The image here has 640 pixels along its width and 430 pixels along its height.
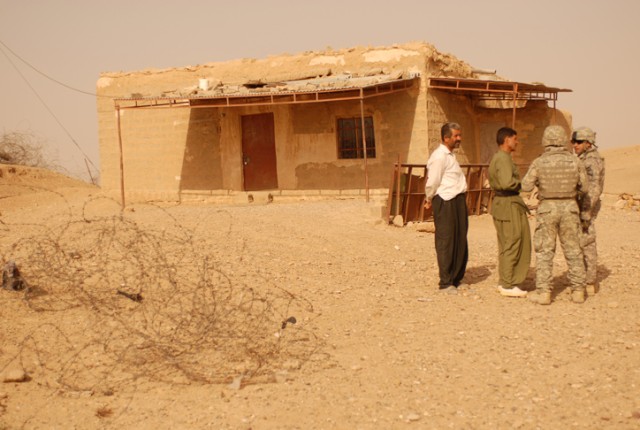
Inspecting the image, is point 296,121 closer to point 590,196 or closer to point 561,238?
point 590,196

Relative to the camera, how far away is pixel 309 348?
519 centimetres

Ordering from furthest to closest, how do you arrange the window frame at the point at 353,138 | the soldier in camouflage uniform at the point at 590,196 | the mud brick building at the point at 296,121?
the window frame at the point at 353,138
the mud brick building at the point at 296,121
the soldier in camouflage uniform at the point at 590,196

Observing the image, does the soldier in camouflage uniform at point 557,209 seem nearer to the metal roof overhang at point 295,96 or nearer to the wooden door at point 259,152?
the metal roof overhang at point 295,96

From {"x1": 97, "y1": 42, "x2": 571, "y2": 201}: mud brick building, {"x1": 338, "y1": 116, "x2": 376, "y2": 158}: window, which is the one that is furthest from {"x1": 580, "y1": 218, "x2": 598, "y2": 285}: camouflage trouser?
{"x1": 338, "y1": 116, "x2": 376, "y2": 158}: window

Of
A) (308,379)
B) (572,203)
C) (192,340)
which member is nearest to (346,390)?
(308,379)

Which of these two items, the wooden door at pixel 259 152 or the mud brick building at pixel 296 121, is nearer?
the mud brick building at pixel 296 121

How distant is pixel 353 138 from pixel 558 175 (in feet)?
30.2

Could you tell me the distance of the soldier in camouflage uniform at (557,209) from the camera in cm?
599

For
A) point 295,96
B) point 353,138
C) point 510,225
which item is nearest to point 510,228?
point 510,225

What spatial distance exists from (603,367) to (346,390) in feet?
5.37

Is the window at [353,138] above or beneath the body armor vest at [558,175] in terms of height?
above

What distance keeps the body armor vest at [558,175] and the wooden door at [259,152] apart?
9964 millimetres

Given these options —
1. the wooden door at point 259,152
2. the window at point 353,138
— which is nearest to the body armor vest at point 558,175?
the window at point 353,138

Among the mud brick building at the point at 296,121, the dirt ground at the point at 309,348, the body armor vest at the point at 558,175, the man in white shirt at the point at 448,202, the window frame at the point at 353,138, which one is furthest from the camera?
the window frame at the point at 353,138
